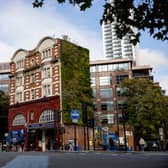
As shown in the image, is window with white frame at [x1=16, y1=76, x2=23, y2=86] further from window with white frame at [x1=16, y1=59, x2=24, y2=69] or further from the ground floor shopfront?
the ground floor shopfront

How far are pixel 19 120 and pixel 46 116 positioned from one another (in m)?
8.13

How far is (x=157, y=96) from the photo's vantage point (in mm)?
60469

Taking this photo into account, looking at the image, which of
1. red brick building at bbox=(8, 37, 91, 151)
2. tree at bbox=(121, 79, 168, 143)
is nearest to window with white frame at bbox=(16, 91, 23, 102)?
red brick building at bbox=(8, 37, 91, 151)

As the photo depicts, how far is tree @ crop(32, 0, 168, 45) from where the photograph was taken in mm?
8906

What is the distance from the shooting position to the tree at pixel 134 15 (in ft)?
29.2

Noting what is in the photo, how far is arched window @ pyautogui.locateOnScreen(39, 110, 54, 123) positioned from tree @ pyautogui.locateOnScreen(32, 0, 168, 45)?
54042mm

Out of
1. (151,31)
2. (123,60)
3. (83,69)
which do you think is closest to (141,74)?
(123,60)

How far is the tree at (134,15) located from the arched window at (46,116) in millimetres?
54042

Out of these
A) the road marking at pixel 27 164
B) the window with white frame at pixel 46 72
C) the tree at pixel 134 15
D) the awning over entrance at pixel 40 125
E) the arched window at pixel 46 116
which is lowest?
the road marking at pixel 27 164

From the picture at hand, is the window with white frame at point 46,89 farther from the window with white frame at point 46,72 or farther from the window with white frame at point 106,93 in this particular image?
the window with white frame at point 106,93

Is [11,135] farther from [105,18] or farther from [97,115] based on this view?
[105,18]

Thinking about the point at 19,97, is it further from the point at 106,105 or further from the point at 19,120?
the point at 106,105

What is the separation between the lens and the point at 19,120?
70.4m

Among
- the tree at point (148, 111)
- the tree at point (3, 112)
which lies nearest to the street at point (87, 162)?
the tree at point (148, 111)
